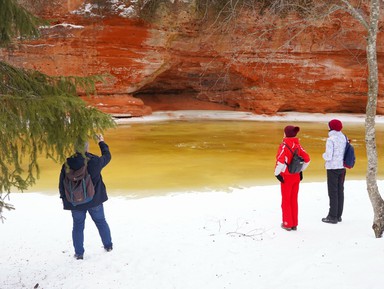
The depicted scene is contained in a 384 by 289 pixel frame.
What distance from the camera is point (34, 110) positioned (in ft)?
10.2

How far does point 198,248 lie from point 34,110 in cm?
280

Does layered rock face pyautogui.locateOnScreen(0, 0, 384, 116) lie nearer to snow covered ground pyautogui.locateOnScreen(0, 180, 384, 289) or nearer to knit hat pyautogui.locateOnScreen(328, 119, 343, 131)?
snow covered ground pyautogui.locateOnScreen(0, 180, 384, 289)

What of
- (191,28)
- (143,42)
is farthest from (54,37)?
(191,28)

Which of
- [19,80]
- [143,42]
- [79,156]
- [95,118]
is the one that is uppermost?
[143,42]

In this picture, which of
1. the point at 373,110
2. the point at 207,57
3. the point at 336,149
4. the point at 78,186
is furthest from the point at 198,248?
the point at 207,57

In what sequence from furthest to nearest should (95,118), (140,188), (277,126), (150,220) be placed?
(277,126) → (140,188) → (150,220) → (95,118)

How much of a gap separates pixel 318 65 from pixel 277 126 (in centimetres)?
641

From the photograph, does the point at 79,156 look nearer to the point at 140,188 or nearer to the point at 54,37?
the point at 140,188

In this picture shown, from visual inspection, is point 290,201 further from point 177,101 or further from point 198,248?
point 177,101

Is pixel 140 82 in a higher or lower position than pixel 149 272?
higher

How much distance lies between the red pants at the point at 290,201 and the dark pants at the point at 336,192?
0.65m

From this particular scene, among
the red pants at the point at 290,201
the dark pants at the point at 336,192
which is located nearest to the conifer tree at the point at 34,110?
the red pants at the point at 290,201

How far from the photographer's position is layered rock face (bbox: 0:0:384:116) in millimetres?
21766

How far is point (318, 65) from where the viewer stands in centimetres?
2428
